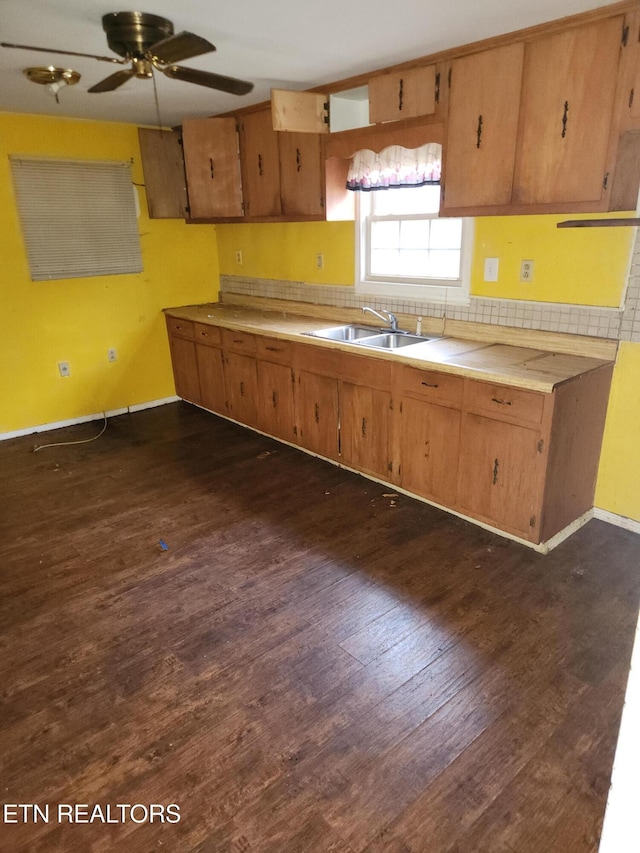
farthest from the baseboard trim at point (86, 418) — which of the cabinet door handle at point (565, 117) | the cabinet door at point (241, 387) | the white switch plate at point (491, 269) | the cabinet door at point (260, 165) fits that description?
the cabinet door handle at point (565, 117)

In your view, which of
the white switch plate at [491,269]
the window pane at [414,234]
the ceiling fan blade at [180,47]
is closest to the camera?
the ceiling fan blade at [180,47]

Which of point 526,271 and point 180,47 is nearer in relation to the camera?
point 180,47

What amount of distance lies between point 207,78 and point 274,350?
1.84 meters

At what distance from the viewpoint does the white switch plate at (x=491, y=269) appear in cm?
309

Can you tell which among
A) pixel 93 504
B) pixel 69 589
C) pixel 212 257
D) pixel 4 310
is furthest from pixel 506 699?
pixel 212 257

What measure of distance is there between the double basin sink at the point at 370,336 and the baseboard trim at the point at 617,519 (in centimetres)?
135

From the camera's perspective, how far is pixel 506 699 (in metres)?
1.86

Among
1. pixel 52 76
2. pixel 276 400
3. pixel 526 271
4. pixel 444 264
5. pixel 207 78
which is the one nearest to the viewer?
pixel 207 78

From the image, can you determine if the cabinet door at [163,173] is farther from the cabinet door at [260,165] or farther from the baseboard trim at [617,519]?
the baseboard trim at [617,519]

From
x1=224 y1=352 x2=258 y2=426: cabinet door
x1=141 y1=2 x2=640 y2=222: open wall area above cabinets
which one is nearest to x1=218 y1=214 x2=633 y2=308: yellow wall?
x1=141 y1=2 x2=640 y2=222: open wall area above cabinets

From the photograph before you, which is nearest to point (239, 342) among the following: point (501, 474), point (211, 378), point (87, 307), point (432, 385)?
point (211, 378)

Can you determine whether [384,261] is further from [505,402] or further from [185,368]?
[185,368]

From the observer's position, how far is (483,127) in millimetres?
2617

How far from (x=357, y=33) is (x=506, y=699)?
2.76 metres
